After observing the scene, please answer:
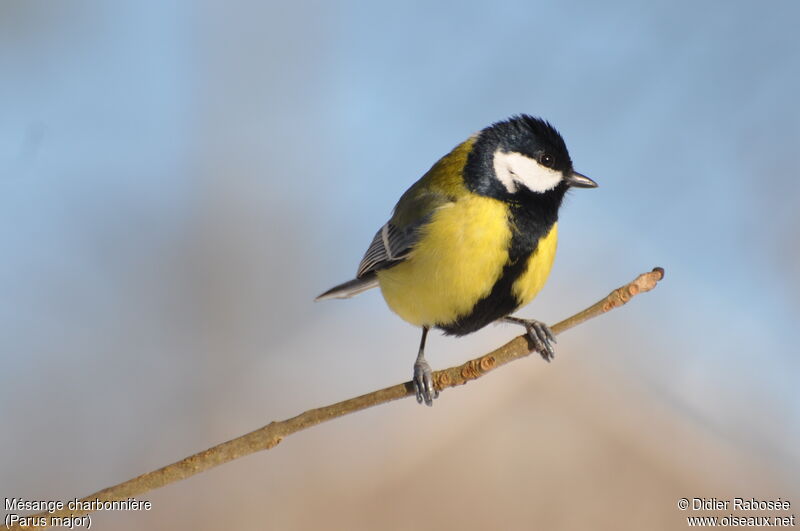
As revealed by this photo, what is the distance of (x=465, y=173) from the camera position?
1.58m

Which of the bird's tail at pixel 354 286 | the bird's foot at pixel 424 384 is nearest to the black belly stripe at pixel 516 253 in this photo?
the bird's foot at pixel 424 384

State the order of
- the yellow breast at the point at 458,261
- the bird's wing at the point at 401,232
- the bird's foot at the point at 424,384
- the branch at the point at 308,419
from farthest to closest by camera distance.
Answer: the bird's wing at the point at 401,232
the yellow breast at the point at 458,261
the bird's foot at the point at 424,384
the branch at the point at 308,419

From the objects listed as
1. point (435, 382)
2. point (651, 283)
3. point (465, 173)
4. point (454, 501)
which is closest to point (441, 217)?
point (465, 173)

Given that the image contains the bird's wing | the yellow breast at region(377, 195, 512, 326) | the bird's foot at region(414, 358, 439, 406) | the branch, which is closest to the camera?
the branch

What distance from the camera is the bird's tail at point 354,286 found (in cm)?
171

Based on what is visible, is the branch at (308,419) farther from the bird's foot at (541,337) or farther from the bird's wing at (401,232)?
the bird's wing at (401,232)

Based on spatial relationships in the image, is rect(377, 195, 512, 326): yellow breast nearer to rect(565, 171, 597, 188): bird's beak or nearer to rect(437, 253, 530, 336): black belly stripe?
rect(437, 253, 530, 336): black belly stripe

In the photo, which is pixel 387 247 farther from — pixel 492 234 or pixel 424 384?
pixel 424 384

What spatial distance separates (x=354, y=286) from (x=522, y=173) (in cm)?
51

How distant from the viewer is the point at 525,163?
1.50m

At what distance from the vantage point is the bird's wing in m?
1.61

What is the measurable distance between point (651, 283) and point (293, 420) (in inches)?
20.9

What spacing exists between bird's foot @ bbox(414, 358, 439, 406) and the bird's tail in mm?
305

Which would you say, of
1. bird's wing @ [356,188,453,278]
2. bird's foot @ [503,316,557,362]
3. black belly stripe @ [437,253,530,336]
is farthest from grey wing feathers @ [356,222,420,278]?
bird's foot @ [503,316,557,362]
